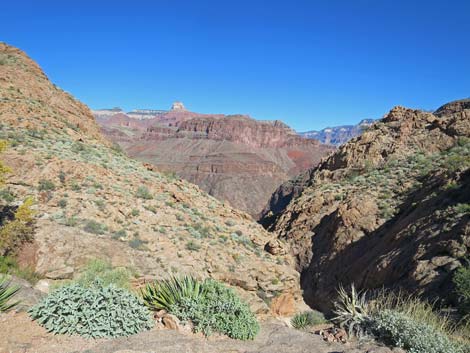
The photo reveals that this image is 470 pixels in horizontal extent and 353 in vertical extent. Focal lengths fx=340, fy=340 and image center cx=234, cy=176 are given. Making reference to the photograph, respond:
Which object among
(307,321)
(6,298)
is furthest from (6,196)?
(307,321)

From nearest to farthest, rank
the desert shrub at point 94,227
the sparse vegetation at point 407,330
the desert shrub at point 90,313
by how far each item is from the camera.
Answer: the desert shrub at point 90,313, the sparse vegetation at point 407,330, the desert shrub at point 94,227

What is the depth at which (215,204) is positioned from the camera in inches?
792

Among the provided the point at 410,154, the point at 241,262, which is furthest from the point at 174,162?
the point at 241,262

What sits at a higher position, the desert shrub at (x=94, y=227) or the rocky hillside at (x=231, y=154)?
the rocky hillside at (x=231, y=154)

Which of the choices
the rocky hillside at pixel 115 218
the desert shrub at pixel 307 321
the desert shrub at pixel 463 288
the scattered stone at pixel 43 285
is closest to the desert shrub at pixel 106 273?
the rocky hillside at pixel 115 218

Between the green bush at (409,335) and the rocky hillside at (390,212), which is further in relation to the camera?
the rocky hillside at (390,212)

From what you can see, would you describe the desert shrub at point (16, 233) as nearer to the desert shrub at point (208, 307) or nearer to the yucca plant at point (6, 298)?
the yucca plant at point (6, 298)

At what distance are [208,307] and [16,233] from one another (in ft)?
23.6

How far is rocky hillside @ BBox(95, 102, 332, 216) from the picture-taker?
11044 centimetres

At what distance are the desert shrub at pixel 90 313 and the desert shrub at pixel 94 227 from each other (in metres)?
6.68

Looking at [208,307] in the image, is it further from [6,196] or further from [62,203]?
[6,196]

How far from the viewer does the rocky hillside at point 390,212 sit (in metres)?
12.2

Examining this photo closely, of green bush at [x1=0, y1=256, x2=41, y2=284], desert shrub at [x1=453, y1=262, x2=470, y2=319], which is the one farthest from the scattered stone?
desert shrub at [x1=453, y1=262, x2=470, y2=319]

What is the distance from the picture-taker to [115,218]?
43.9ft
